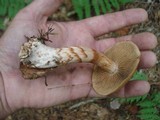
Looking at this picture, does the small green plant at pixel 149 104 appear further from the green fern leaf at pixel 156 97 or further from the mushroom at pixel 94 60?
the mushroom at pixel 94 60

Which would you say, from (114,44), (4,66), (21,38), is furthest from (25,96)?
(114,44)

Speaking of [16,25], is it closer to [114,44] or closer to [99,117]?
[114,44]

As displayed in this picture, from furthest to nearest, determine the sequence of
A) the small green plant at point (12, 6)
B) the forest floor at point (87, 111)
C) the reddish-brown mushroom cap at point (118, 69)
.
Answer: the forest floor at point (87, 111) < the small green plant at point (12, 6) < the reddish-brown mushroom cap at point (118, 69)

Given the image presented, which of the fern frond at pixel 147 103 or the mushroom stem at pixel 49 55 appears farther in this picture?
the fern frond at pixel 147 103

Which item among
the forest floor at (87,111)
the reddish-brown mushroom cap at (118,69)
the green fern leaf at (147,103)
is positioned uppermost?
the reddish-brown mushroom cap at (118,69)

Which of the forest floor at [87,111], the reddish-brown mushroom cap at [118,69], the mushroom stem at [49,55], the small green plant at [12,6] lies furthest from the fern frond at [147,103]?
the small green plant at [12,6]
